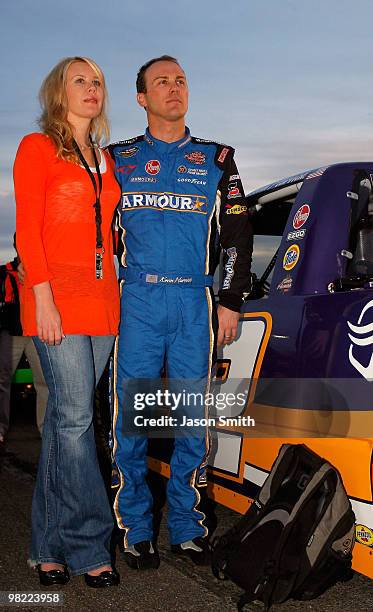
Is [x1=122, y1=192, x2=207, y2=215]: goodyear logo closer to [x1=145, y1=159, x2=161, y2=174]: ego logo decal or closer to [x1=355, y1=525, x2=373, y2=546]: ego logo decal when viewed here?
[x1=145, y1=159, x2=161, y2=174]: ego logo decal

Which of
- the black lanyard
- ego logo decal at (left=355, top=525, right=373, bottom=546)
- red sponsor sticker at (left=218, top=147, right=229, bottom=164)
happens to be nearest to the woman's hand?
the black lanyard

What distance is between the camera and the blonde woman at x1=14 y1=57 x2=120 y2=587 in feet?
10.3

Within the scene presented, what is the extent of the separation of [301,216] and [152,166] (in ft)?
2.21

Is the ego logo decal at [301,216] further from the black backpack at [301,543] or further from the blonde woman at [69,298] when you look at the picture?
the black backpack at [301,543]

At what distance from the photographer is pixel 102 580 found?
326 centimetres

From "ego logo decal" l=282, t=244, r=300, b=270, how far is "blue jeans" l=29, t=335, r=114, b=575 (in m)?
0.80

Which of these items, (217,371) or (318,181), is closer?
(318,181)

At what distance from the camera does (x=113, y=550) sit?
12.2 ft

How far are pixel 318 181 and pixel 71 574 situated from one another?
1897mm

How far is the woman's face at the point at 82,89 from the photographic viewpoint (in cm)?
327

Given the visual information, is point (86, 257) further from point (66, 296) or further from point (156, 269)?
point (156, 269)

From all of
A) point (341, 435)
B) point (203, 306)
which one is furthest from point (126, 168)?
point (341, 435)

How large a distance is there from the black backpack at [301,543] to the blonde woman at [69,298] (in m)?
0.60
